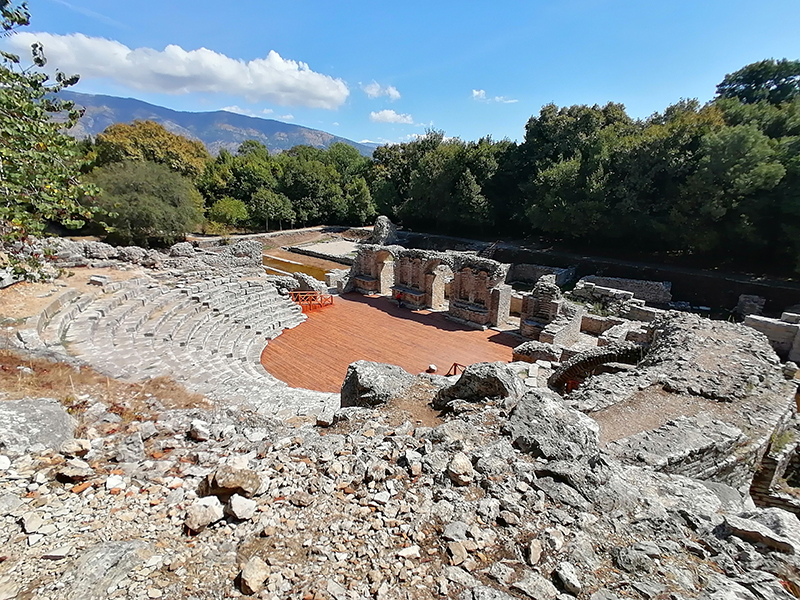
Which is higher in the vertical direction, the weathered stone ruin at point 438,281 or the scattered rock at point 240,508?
the scattered rock at point 240,508

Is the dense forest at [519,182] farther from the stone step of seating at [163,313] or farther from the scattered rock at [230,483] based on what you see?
the scattered rock at [230,483]

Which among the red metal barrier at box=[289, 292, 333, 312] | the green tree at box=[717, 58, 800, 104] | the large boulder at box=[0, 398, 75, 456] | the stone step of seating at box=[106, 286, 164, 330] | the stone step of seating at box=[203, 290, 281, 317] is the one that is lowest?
the red metal barrier at box=[289, 292, 333, 312]

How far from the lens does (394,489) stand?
3.96 m

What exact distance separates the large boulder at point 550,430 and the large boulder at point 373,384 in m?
2.82

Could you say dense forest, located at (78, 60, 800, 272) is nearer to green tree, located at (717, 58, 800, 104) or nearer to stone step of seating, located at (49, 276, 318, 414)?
green tree, located at (717, 58, 800, 104)

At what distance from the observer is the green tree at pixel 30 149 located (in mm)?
6227

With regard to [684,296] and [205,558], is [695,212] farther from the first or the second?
[205,558]

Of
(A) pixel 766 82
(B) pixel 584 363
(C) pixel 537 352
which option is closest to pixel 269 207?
(C) pixel 537 352

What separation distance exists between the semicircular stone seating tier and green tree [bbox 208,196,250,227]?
19044mm

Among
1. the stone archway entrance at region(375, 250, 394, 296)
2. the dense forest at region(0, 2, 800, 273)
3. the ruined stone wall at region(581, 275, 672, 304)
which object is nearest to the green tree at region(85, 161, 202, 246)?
the dense forest at region(0, 2, 800, 273)

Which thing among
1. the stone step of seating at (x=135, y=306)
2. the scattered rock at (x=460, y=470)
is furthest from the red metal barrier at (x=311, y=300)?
the scattered rock at (x=460, y=470)

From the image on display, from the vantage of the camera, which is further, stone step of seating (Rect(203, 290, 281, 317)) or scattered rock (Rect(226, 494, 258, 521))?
stone step of seating (Rect(203, 290, 281, 317))

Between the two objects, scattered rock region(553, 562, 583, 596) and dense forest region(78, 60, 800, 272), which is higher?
dense forest region(78, 60, 800, 272)

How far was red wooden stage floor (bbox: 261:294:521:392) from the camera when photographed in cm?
1434
